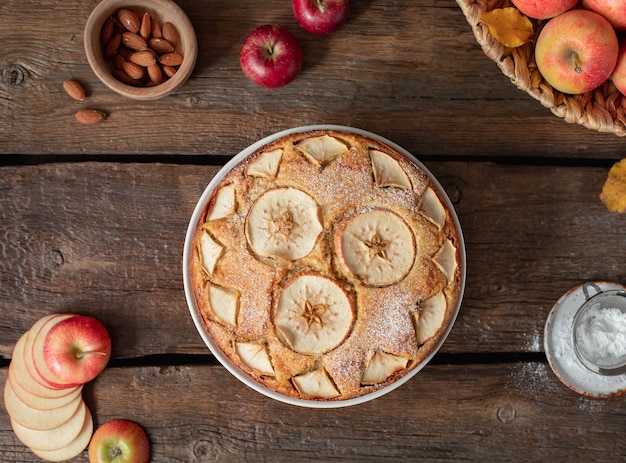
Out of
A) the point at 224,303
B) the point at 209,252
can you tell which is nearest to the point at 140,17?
the point at 209,252

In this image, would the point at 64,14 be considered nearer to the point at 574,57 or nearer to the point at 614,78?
the point at 574,57

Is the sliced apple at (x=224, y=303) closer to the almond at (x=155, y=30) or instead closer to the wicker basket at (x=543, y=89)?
the almond at (x=155, y=30)

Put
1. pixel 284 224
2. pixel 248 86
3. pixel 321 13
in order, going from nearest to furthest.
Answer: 1. pixel 284 224
2. pixel 321 13
3. pixel 248 86

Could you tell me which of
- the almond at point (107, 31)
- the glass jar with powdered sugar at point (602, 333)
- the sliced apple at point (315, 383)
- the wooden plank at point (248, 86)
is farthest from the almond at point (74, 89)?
the glass jar with powdered sugar at point (602, 333)

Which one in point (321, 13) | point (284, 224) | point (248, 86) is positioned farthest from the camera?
point (248, 86)

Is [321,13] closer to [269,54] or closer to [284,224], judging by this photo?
[269,54]

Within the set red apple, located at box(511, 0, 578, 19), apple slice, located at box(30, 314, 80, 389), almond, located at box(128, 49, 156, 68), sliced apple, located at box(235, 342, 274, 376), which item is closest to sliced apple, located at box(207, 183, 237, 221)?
sliced apple, located at box(235, 342, 274, 376)
